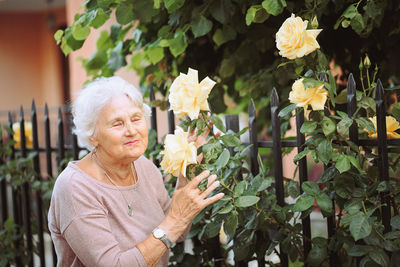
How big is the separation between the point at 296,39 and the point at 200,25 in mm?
917

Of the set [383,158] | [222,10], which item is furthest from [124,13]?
[383,158]

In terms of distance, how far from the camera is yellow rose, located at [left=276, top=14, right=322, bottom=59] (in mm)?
1955

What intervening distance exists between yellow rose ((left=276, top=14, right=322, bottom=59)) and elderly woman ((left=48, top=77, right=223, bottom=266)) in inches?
23.2

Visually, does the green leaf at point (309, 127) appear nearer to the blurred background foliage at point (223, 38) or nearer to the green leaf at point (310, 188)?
the green leaf at point (310, 188)

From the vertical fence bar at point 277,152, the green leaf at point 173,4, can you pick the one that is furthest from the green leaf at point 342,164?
the green leaf at point 173,4

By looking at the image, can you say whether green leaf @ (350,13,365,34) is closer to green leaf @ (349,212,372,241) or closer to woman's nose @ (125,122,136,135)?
green leaf @ (349,212,372,241)

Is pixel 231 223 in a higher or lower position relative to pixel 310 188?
lower

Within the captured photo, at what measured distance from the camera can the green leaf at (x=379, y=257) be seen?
197 cm

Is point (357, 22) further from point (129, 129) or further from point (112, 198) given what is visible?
point (112, 198)

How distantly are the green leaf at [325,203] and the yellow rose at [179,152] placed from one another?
0.58 metres

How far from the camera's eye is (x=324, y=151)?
2.04m

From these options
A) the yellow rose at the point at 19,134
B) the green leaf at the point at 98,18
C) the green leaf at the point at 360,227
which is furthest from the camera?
the yellow rose at the point at 19,134

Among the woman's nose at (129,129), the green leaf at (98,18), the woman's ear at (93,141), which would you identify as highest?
the green leaf at (98,18)

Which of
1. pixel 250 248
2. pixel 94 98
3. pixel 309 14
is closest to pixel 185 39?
pixel 309 14
